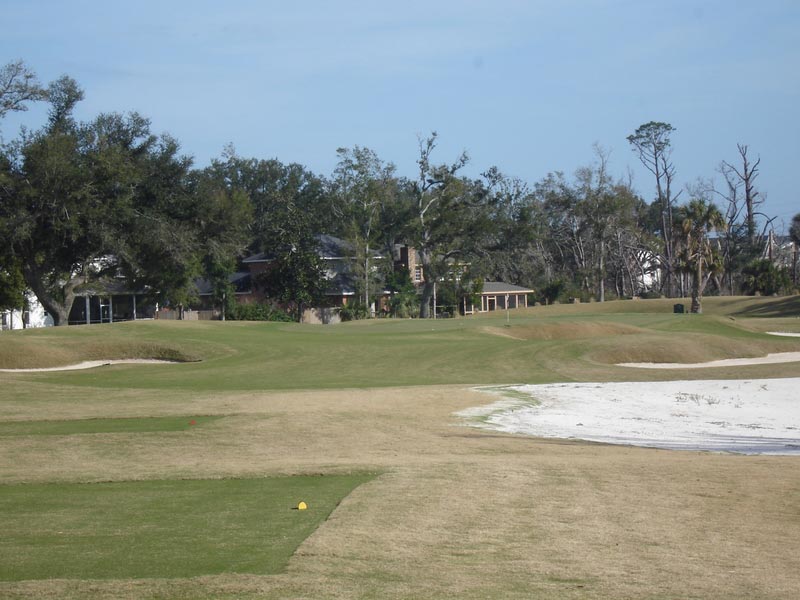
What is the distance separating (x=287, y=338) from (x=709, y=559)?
3819 cm

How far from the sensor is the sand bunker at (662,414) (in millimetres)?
20438

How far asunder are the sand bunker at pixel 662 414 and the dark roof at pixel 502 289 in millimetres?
71237

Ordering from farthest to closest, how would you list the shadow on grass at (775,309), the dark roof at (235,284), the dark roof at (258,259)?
the dark roof at (258,259) → the dark roof at (235,284) → the shadow on grass at (775,309)

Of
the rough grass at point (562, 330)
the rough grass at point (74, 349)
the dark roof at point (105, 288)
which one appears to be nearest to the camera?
the rough grass at point (74, 349)

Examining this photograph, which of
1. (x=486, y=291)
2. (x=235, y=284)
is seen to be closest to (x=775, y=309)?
(x=486, y=291)

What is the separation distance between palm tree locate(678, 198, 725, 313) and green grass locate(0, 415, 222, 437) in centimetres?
6756

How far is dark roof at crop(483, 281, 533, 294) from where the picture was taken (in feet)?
344

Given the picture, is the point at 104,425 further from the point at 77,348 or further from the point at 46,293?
the point at 46,293

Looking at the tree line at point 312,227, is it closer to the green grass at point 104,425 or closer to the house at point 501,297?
the house at point 501,297

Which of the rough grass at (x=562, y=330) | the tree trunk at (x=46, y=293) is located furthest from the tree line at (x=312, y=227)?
the rough grass at (x=562, y=330)

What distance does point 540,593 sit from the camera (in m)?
7.62

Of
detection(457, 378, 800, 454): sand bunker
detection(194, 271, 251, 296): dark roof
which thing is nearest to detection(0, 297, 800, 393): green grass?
detection(457, 378, 800, 454): sand bunker

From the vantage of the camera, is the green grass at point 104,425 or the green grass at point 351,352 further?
the green grass at point 351,352

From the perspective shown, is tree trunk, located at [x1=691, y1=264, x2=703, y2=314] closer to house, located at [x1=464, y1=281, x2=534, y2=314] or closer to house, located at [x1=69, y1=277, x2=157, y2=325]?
house, located at [x1=464, y1=281, x2=534, y2=314]
